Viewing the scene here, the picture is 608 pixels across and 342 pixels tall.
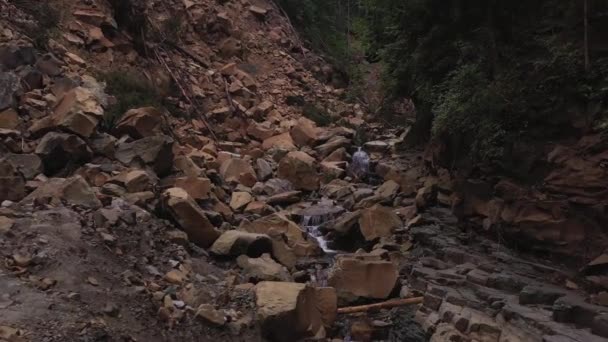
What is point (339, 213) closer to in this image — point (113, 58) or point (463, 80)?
point (463, 80)

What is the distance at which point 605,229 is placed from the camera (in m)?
7.84

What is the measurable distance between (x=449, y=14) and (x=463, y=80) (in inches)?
83.2

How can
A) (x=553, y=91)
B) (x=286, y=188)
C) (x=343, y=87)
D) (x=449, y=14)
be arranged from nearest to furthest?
1. (x=553, y=91)
2. (x=449, y=14)
3. (x=286, y=188)
4. (x=343, y=87)

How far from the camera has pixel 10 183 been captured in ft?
27.0

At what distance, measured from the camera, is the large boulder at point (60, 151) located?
9.74 metres

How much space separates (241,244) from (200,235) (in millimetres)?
773

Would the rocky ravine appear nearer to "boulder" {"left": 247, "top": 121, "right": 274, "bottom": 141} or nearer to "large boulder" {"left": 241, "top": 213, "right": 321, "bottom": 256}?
"large boulder" {"left": 241, "top": 213, "right": 321, "bottom": 256}

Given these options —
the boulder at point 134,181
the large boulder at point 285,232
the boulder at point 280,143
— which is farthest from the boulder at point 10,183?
the boulder at point 280,143

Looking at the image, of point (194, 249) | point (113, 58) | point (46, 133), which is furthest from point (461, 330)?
point (113, 58)

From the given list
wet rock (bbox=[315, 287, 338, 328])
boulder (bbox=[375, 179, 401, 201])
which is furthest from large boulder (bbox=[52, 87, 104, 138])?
boulder (bbox=[375, 179, 401, 201])

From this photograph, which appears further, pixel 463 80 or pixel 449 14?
pixel 449 14

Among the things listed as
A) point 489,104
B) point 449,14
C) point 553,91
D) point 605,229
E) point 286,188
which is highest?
point 449,14

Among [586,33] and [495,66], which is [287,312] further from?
[586,33]

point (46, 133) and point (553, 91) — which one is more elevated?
point (553, 91)
